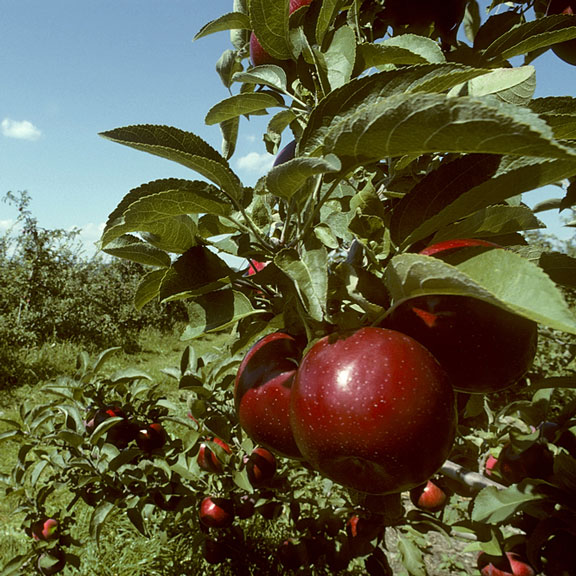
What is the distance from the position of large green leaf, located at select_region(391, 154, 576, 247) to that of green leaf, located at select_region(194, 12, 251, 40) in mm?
585

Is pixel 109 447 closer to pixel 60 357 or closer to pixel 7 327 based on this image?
pixel 60 357

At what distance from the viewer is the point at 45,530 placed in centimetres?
177

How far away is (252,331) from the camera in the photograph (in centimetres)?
75

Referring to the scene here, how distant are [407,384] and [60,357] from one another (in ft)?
22.9

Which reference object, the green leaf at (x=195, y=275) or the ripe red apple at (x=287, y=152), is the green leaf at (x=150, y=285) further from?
the ripe red apple at (x=287, y=152)

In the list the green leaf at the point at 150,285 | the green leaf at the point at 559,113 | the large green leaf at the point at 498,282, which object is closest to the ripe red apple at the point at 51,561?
the green leaf at the point at 150,285

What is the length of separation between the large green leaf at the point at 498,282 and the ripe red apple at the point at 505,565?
1250mm

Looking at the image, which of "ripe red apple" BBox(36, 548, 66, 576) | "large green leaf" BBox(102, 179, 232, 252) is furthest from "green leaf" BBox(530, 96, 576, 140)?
"ripe red apple" BBox(36, 548, 66, 576)

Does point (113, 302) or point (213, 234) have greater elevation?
point (213, 234)

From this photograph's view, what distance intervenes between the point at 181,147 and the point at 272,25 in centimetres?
30

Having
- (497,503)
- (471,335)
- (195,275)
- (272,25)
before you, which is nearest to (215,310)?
(195,275)

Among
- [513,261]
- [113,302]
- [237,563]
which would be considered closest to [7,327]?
[113,302]

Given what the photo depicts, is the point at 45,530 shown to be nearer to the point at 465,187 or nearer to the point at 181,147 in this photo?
the point at 181,147

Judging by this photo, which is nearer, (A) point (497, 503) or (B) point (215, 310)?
(B) point (215, 310)
